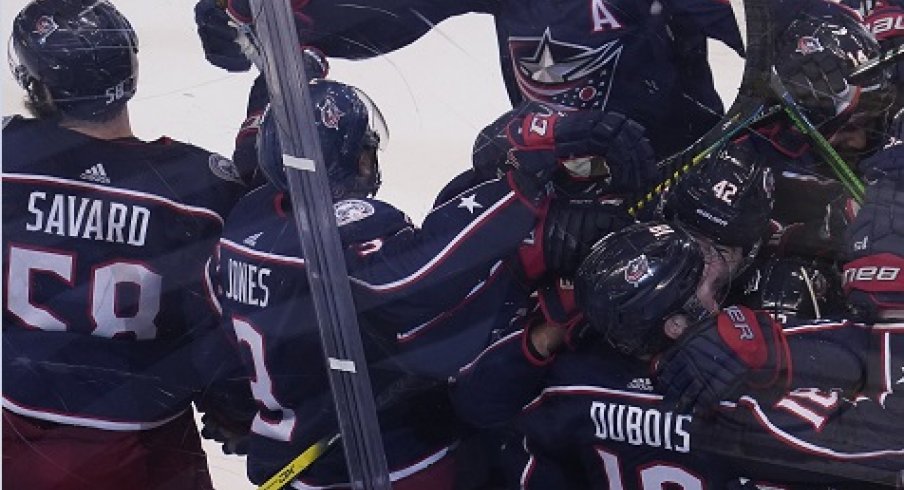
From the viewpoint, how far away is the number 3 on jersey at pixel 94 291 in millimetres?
2053

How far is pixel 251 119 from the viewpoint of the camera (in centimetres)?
206

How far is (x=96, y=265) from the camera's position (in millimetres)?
2072

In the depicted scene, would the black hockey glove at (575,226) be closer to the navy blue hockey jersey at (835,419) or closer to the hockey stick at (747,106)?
the hockey stick at (747,106)

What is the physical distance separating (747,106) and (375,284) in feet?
1.68

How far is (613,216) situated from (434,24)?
41 centimetres

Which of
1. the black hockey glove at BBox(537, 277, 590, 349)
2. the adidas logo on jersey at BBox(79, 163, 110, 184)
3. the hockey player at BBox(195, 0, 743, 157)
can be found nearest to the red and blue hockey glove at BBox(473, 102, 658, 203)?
the black hockey glove at BBox(537, 277, 590, 349)

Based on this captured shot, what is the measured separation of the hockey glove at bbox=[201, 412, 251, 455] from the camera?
2232 millimetres

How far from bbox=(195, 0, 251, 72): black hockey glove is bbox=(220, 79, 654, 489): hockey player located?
0.92ft

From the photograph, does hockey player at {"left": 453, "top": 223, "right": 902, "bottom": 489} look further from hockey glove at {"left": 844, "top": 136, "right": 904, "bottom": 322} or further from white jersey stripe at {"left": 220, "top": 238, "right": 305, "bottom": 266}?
white jersey stripe at {"left": 220, "top": 238, "right": 305, "bottom": 266}

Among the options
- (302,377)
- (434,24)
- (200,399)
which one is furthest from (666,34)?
(200,399)

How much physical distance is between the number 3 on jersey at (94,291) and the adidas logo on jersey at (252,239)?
250 millimetres

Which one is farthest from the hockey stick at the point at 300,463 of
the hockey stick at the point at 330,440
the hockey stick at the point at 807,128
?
the hockey stick at the point at 807,128

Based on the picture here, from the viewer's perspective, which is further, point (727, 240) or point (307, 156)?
point (727, 240)

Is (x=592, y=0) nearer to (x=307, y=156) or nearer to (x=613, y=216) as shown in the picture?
(x=613, y=216)
